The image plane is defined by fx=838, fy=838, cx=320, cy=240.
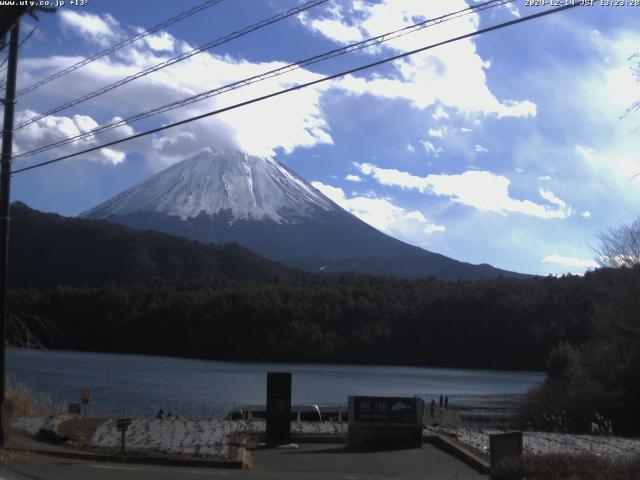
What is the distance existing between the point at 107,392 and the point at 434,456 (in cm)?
3441

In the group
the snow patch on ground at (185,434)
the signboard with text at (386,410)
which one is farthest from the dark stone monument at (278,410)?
the signboard with text at (386,410)

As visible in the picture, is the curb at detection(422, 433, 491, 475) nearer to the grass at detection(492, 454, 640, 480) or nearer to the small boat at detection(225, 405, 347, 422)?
the grass at detection(492, 454, 640, 480)

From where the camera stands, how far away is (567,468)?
11242 mm

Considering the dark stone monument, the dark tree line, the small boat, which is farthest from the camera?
the dark tree line

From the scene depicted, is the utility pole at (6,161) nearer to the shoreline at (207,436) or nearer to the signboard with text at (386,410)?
the shoreline at (207,436)

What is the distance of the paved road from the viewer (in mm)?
14922

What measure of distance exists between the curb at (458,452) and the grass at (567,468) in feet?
9.59

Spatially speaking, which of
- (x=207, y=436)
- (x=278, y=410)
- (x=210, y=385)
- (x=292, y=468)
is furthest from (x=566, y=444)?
(x=210, y=385)

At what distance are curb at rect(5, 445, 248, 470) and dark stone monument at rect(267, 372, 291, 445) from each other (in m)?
2.04

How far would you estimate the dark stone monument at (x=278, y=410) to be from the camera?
772 inches

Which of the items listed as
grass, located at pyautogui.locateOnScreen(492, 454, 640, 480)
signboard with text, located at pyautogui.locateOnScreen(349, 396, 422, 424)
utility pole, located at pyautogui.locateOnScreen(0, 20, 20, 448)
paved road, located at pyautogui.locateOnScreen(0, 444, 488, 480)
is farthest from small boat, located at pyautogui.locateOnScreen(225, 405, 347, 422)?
grass, located at pyautogui.locateOnScreen(492, 454, 640, 480)

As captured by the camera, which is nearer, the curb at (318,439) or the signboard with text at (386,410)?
the signboard with text at (386,410)

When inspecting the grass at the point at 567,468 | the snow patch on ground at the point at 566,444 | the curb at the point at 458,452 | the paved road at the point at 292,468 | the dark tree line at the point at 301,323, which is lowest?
the paved road at the point at 292,468

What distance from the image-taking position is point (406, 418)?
19969 millimetres
